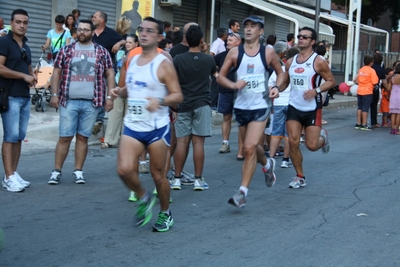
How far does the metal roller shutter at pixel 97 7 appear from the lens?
761 inches

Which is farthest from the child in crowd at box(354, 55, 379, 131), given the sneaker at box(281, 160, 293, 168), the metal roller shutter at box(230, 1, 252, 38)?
the metal roller shutter at box(230, 1, 252, 38)

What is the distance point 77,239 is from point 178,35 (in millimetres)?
4267

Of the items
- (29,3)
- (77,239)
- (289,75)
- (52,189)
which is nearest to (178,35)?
(289,75)

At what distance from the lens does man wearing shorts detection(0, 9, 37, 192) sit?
771cm

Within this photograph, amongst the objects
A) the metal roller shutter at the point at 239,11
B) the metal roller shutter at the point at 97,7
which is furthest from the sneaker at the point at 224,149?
the metal roller shutter at the point at 239,11

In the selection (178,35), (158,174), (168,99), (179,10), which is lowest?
(158,174)

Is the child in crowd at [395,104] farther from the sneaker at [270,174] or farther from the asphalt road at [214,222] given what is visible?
the sneaker at [270,174]

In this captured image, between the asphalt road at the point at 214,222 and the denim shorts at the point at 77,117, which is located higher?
the denim shorts at the point at 77,117

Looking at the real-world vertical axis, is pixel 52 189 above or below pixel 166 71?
below

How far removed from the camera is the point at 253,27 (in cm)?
752

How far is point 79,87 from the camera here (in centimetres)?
827

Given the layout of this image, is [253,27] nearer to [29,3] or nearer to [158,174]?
[158,174]

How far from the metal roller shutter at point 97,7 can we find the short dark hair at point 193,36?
11.8m

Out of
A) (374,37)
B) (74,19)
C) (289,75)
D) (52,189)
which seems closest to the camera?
(52,189)
